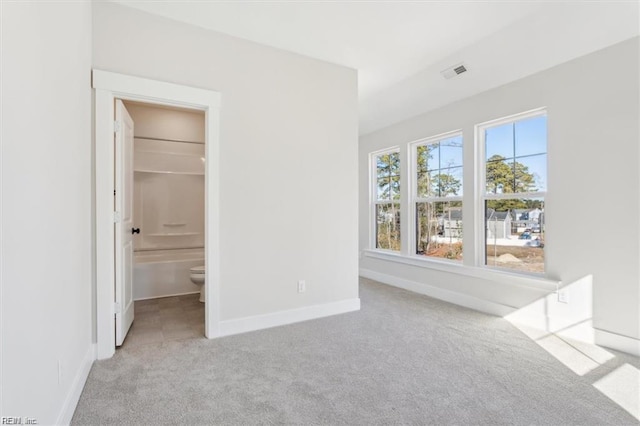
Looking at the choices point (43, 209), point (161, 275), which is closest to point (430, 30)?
point (43, 209)

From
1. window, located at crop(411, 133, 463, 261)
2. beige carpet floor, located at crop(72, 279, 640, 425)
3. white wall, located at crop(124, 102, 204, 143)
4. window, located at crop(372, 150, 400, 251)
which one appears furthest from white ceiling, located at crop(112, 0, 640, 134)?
beige carpet floor, located at crop(72, 279, 640, 425)

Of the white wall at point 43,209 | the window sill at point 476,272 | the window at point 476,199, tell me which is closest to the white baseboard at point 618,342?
the window sill at point 476,272

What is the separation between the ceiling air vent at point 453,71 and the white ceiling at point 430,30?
0.17ft

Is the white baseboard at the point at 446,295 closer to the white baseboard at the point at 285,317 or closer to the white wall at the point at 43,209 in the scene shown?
the white baseboard at the point at 285,317

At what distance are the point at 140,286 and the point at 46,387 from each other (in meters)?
2.92

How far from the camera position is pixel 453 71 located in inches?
136

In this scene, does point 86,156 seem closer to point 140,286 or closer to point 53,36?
point 53,36

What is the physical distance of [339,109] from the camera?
3.54 m

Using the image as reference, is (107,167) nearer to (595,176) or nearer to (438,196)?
(438,196)

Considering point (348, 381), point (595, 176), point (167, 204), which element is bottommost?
point (348, 381)

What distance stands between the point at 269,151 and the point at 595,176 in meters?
2.86

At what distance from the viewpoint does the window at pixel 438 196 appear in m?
4.10

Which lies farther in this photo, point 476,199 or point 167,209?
point 167,209

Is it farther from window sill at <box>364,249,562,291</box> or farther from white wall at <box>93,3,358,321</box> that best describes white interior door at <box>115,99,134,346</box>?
window sill at <box>364,249,562,291</box>
